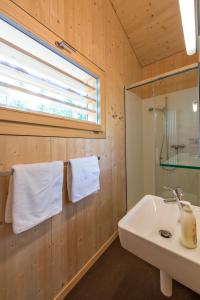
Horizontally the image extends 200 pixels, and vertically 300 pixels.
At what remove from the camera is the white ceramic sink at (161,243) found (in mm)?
615

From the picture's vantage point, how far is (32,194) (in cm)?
92

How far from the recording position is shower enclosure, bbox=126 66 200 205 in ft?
6.45

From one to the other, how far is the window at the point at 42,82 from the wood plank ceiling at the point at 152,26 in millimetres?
1038

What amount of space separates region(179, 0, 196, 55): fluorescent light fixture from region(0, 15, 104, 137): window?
0.81 metres

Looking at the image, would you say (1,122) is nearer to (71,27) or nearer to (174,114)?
(71,27)

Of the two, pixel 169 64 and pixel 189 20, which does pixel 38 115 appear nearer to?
pixel 189 20

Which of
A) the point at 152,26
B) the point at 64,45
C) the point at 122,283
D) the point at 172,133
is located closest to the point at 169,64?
the point at 152,26

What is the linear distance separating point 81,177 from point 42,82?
77 centimetres

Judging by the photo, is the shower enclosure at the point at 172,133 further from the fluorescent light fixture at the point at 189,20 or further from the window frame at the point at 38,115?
the window frame at the point at 38,115

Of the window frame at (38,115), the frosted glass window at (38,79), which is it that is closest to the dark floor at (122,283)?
the window frame at (38,115)

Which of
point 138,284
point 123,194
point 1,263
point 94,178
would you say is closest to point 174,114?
point 123,194

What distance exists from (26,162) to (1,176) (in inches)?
6.3

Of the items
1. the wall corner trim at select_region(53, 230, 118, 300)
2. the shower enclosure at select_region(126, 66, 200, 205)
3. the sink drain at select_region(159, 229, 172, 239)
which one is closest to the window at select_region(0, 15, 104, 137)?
the sink drain at select_region(159, 229, 172, 239)

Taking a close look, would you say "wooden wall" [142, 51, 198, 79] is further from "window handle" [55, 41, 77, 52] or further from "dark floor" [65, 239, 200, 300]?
"dark floor" [65, 239, 200, 300]
